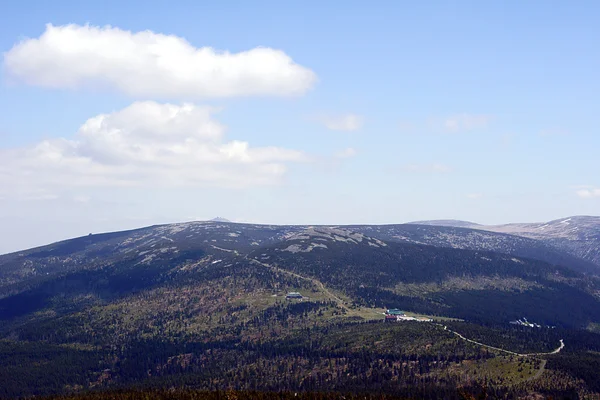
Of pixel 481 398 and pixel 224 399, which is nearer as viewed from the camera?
pixel 481 398

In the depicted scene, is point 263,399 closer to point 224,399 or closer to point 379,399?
point 224,399

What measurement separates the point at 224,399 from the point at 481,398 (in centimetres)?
14957

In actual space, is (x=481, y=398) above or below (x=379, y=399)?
above

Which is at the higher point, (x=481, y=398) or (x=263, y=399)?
(x=481, y=398)

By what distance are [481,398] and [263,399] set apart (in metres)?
146

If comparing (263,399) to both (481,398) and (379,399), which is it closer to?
(379,399)

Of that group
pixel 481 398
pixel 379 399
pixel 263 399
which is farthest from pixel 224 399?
pixel 481 398

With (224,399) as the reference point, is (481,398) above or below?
above

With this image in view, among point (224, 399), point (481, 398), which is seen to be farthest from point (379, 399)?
point (481, 398)

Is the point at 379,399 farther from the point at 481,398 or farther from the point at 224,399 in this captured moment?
the point at 481,398

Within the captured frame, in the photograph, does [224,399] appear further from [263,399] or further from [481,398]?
[481,398]

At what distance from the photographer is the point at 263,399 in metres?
200

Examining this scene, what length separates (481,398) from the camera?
2589 inches

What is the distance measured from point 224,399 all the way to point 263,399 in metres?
13.7
